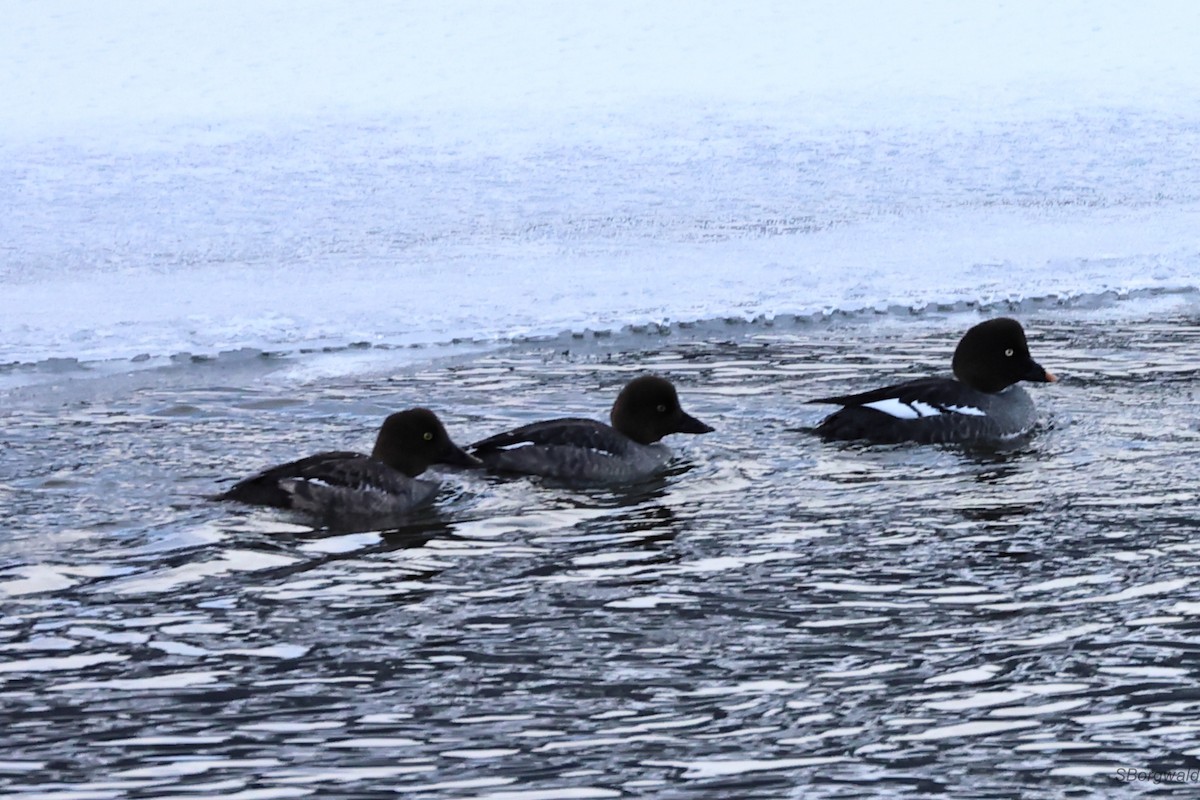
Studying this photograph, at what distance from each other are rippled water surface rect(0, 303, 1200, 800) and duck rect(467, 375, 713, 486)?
102 millimetres

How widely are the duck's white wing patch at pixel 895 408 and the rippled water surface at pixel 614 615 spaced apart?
0.14 m

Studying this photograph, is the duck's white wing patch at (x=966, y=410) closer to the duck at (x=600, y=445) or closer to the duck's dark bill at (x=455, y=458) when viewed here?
the duck at (x=600, y=445)

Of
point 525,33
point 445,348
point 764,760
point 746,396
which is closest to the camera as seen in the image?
point 764,760

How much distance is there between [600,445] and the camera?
6.88m

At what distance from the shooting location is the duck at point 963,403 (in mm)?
7285

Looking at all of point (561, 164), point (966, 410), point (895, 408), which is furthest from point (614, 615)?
point (561, 164)

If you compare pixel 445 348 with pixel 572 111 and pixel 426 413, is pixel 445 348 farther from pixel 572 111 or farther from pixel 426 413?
pixel 572 111

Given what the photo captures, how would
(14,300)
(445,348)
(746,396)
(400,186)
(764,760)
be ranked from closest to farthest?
(764,760) → (746,396) → (445,348) → (14,300) → (400,186)

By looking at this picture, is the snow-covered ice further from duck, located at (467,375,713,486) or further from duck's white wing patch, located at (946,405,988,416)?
duck's white wing patch, located at (946,405,988,416)

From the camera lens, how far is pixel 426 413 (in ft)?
22.3

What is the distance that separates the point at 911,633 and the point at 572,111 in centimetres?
1132

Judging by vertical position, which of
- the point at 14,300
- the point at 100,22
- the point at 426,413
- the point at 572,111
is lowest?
the point at 426,413

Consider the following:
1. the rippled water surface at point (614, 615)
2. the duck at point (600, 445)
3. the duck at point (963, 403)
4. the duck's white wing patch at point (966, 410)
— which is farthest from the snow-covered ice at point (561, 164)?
the duck's white wing patch at point (966, 410)

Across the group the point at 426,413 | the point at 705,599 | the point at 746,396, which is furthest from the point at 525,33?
the point at 705,599
